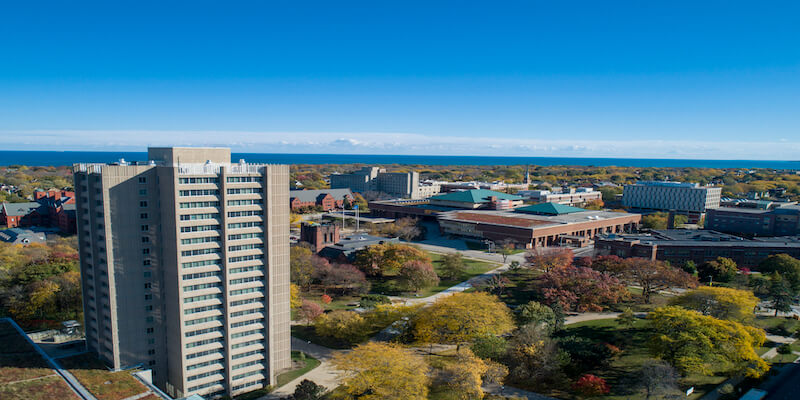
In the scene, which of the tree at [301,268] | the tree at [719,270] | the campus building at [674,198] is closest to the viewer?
the tree at [301,268]

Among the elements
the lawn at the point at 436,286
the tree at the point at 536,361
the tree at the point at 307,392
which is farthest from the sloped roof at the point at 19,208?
the tree at the point at 536,361

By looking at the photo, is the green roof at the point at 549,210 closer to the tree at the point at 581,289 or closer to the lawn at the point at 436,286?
the lawn at the point at 436,286

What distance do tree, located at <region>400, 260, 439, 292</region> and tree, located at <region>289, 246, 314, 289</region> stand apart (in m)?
13.1

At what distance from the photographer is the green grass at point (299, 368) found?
42250 millimetres

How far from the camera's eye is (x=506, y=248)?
3445 inches

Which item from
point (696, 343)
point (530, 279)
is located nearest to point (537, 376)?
point (696, 343)

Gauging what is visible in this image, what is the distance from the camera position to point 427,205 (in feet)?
436

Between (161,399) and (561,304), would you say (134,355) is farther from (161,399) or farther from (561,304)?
(561,304)

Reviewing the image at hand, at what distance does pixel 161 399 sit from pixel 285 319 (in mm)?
11777

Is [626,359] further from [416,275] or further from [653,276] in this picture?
[416,275]

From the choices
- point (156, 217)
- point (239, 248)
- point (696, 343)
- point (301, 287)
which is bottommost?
point (301, 287)

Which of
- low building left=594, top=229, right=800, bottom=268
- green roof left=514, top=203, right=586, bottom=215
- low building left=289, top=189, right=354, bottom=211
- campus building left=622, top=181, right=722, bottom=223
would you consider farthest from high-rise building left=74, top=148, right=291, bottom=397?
campus building left=622, top=181, right=722, bottom=223

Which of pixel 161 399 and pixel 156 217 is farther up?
pixel 156 217

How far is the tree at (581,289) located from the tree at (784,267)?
87.9ft
